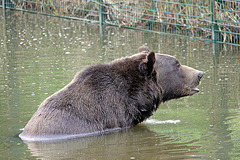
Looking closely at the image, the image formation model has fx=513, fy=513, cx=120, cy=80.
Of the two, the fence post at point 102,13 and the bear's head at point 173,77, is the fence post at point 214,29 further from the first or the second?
the bear's head at point 173,77

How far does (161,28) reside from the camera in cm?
1603

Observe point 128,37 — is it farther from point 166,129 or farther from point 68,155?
point 68,155

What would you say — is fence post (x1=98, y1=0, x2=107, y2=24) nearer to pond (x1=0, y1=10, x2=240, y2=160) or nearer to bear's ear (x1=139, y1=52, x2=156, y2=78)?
pond (x1=0, y1=10, x2=240, y2=160)

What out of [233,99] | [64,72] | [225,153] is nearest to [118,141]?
[225,153]

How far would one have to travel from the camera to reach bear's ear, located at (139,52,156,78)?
7398mm

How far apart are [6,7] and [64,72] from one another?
10740 mm

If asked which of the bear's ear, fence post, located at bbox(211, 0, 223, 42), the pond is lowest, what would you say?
the pond

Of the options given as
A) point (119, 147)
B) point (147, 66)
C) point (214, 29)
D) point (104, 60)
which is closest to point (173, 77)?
point (147, 66)

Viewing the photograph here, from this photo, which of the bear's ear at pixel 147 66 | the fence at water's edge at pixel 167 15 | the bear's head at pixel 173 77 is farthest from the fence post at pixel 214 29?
the bear's ear at pixel 147 66

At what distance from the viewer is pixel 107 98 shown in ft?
24.3

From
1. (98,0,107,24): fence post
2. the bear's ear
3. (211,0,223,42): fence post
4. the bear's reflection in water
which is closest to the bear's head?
the bear's ear

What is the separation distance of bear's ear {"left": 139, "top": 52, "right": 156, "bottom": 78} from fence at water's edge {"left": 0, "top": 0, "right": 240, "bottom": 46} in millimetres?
6075

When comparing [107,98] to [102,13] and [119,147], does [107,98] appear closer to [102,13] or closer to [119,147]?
[119,147]

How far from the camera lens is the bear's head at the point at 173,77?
25.6 ft
